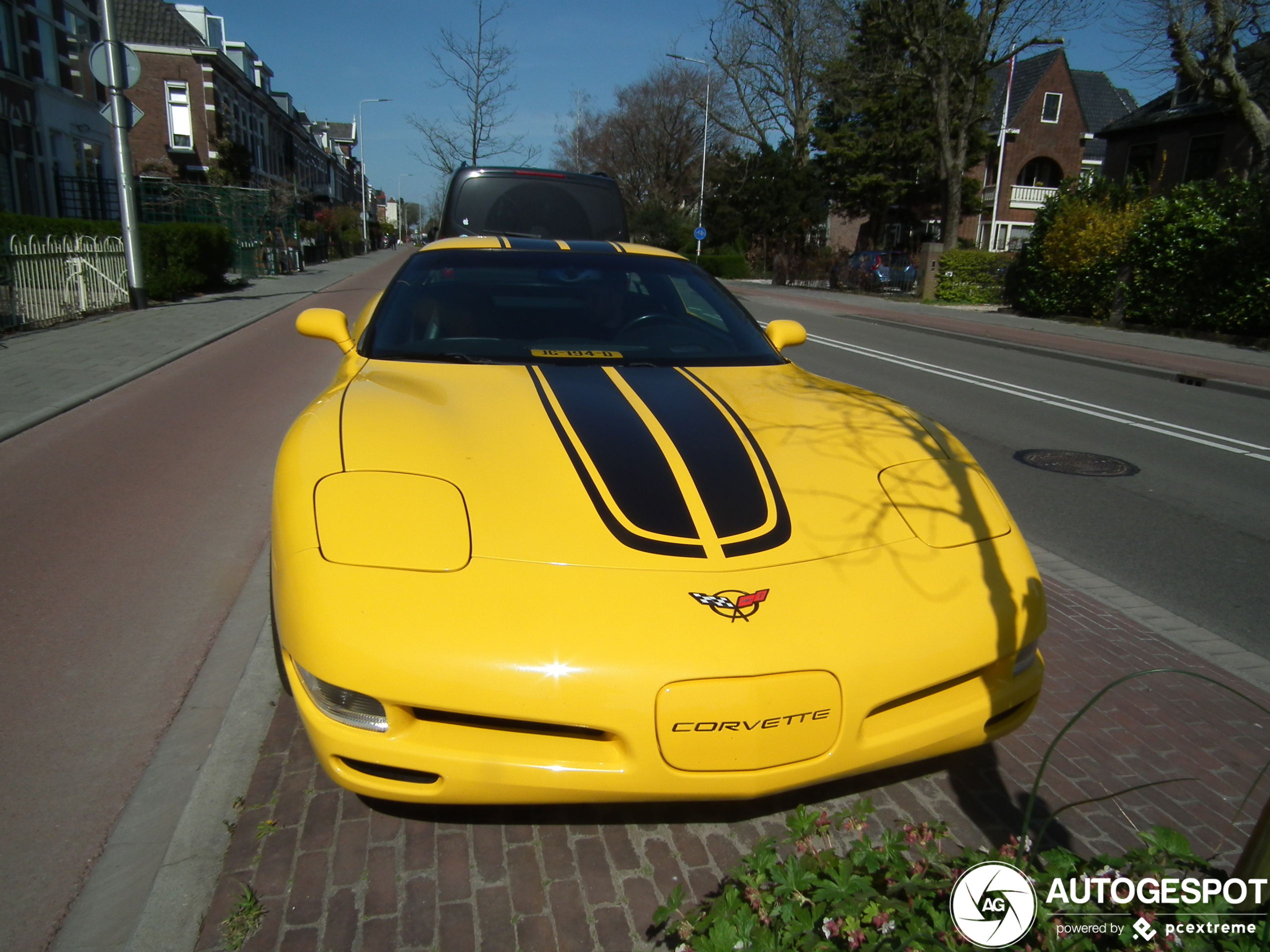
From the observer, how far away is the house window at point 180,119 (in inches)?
1722

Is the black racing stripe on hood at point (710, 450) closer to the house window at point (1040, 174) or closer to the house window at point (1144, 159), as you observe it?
the house window at point (1144, 159)

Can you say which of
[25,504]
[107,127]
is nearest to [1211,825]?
[25,504]

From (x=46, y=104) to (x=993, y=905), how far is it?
115ft

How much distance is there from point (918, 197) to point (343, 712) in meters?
45.9

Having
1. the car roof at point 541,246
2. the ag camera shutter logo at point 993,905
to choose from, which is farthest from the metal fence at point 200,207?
the ag camera shutter logo at point 993,905

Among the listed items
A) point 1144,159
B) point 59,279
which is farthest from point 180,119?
point 1144,159

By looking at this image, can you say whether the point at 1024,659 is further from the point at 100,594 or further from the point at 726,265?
the point at 726,265

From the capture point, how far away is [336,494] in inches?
92.4

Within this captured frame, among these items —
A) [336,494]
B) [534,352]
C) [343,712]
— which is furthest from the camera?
[534,352]

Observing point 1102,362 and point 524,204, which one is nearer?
point 524,204

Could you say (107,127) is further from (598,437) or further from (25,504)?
(598,437)

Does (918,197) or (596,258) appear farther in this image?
(918,197)

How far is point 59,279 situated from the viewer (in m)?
14.3

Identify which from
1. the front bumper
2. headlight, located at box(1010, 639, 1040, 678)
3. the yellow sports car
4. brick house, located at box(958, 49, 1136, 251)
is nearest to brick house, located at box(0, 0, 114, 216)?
the yellow sports car
